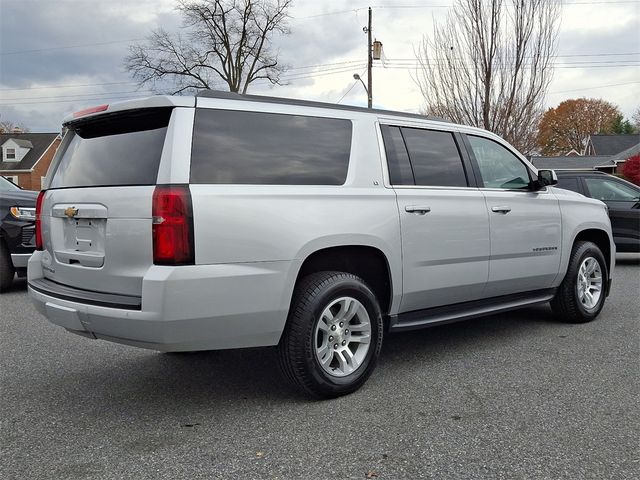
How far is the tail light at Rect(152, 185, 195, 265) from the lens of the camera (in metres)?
3.02

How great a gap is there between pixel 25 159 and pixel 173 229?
168 feet

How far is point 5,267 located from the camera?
7.70 meters

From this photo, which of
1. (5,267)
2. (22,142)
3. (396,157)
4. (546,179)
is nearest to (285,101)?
(396,157)

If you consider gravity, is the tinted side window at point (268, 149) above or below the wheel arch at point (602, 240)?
Answer: above

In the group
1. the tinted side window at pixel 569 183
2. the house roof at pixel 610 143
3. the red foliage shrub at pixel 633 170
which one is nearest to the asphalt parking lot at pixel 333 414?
the tinted side window at pixel 569 183

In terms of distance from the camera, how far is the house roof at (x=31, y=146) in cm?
4716

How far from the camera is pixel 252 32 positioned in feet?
120

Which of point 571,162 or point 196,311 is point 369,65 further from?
point 571,162

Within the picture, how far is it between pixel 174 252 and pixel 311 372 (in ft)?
3.66

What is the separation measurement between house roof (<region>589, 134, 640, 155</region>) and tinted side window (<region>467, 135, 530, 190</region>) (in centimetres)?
5677

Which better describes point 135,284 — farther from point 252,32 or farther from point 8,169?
point 8,169

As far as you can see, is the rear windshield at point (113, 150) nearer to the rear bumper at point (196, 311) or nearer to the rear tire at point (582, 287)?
the rear bumper at point (196, 311)

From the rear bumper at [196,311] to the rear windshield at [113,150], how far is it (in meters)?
0.60

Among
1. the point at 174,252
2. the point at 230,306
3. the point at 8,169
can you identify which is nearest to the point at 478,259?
the point at 230,306
